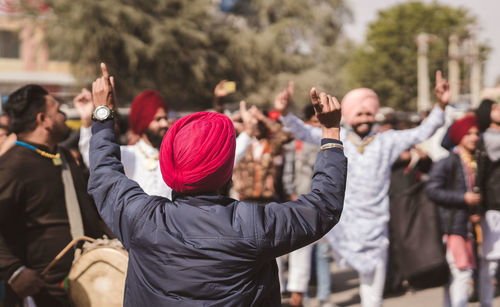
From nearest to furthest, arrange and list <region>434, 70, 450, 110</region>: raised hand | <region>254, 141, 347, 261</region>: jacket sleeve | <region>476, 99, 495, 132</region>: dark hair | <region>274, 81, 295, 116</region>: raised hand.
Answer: <region>254, 141, 347, 261</region>: jacket sleeve < <region>274, 81, 295, 116</region>: raised hand < <region>434, 70, 450, 110</region>: raised hand < <region>476, 99, 495, 132</region>: dark hair

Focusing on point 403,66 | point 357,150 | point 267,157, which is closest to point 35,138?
point 357,150

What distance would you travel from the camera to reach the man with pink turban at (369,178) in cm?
482

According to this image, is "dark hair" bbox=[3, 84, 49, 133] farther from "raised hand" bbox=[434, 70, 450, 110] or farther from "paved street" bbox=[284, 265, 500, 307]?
"paved street" bbox=[284, 265, 500, 307]

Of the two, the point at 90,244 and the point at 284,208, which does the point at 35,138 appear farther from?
the point at 284,208

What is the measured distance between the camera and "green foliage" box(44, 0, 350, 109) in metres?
25.3

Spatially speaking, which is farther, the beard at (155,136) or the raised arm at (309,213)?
the beard at (155,136)

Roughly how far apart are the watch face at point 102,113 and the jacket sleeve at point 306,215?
2.44ft

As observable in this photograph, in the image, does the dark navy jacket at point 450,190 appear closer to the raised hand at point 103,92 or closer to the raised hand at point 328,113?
the raised hand at point 328,113

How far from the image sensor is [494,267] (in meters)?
5.51

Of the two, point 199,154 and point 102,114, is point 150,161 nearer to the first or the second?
point 102,114

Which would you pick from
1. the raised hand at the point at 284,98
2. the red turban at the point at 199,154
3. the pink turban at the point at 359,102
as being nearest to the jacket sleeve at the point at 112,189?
the red turban at the point at 199,154

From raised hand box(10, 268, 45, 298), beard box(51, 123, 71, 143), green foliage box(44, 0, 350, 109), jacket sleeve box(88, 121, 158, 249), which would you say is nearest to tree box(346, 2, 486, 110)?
green foliage box(44, 0, 350, 109)

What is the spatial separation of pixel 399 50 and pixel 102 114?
48.4 m

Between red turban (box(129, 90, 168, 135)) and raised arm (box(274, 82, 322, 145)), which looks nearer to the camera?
red turban (box(129, 90, 168, 135))
